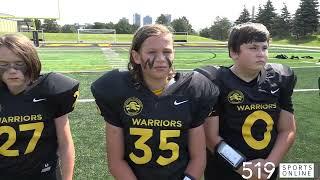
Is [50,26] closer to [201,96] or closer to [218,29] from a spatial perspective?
[218,29]

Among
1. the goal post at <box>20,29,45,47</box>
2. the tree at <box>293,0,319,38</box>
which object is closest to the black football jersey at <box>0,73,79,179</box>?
the goal post at <box>20,29,45,47</box>

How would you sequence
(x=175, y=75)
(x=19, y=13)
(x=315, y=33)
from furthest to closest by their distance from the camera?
1. (x=315, y=33)
2. (x=19, y=13)
3. (x=175, y=75)

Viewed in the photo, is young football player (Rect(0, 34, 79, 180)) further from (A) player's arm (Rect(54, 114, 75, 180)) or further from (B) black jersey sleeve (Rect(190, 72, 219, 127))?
(B) black jersey sleeve (Rect(190, 72, 219, 127))

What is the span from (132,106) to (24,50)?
73 cm

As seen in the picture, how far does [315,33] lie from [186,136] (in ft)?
175

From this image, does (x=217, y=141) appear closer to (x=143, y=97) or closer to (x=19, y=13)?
(x=143, y=97)

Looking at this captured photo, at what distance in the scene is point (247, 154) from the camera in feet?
8.87

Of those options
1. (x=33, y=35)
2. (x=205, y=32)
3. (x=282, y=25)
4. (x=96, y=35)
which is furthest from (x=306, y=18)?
(x=33, y=35)

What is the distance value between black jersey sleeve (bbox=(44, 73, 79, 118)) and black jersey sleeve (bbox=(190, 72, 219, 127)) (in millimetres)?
768

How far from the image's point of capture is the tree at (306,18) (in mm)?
49931

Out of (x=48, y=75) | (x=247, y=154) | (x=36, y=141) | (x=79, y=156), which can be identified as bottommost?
(x=79, y=156)

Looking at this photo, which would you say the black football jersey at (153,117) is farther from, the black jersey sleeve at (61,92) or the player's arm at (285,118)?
the player's arm at (285,118)

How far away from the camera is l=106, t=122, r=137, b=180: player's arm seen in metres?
2.28

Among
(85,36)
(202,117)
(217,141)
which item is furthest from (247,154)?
(85,36)
